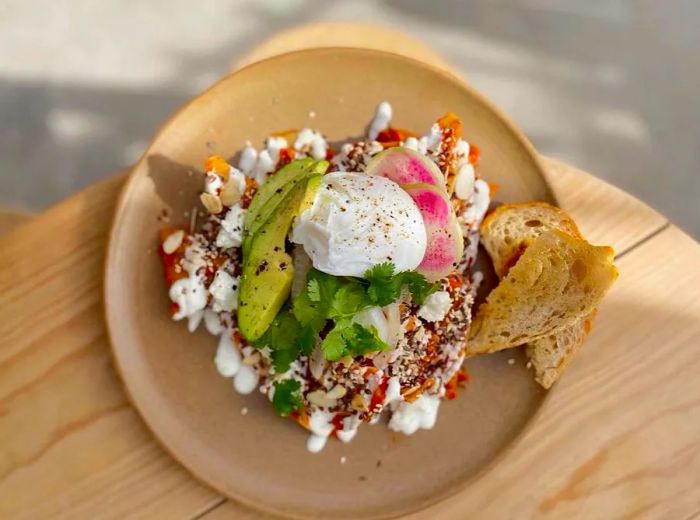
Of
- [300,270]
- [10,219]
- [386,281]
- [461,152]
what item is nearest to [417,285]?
[386,281]

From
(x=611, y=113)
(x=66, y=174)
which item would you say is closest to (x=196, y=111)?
(x=66, y=174)

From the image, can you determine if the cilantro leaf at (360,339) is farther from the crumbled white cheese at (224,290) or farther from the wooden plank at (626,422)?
the wooden plank at (626,422)

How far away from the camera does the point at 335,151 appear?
1.39m

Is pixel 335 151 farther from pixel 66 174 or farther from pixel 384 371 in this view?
pixel 66 174

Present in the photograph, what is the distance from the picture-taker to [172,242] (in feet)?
4.33

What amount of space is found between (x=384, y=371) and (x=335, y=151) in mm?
398

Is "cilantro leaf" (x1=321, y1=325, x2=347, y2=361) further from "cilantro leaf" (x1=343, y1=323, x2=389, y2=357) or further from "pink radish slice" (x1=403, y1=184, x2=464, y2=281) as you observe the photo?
"pink radish slice" (x1=403, y1=184, x2=464, y2=281)

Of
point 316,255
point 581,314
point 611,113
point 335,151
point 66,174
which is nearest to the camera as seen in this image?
point 316,255

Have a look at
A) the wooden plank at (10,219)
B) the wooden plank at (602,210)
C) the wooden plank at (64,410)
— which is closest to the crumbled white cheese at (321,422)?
the wooden plank at (64,410)

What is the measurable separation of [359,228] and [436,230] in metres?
0.14

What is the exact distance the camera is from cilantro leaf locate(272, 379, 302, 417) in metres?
1.30

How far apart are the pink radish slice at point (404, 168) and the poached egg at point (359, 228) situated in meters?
0.07

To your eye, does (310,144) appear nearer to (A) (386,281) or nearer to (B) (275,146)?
(B) (275,146)

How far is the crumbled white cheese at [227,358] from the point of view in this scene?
4.40ft
